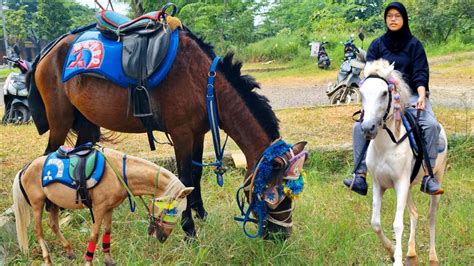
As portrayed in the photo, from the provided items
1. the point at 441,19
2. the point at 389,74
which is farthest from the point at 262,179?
the point at 441,19

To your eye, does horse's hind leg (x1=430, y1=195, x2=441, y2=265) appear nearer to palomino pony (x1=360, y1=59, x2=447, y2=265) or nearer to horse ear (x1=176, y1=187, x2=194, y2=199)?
palomino pony (x1=360, y1=59, x2=447, y2=265)

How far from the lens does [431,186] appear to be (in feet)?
10.7

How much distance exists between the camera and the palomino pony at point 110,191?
299 cm

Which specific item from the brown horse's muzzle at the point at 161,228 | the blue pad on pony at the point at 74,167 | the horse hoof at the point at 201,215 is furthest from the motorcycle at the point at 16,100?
the brown horse's muzzle at the point at 161,228

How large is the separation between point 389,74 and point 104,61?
2.38 meters

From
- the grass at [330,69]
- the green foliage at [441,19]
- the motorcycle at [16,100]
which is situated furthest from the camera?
the green foliage at [441,19]

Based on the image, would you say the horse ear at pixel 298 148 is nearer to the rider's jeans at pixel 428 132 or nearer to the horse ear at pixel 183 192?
the rider's jeans at pixel 428 132

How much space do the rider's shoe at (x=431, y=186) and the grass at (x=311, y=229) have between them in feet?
1.81

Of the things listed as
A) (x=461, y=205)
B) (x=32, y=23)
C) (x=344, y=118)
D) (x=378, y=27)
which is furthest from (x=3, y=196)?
(x=32, y=23)

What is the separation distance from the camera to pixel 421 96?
344cm

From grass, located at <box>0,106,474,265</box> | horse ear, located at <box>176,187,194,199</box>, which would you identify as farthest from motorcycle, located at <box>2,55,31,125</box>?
horse ear, located at <box>176,187,194,199</box>

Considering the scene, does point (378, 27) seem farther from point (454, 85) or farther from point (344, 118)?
point (344, 118)

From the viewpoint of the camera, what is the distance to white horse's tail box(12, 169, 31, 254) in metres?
3.26

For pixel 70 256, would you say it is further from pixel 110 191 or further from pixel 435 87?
pixel 435 87
